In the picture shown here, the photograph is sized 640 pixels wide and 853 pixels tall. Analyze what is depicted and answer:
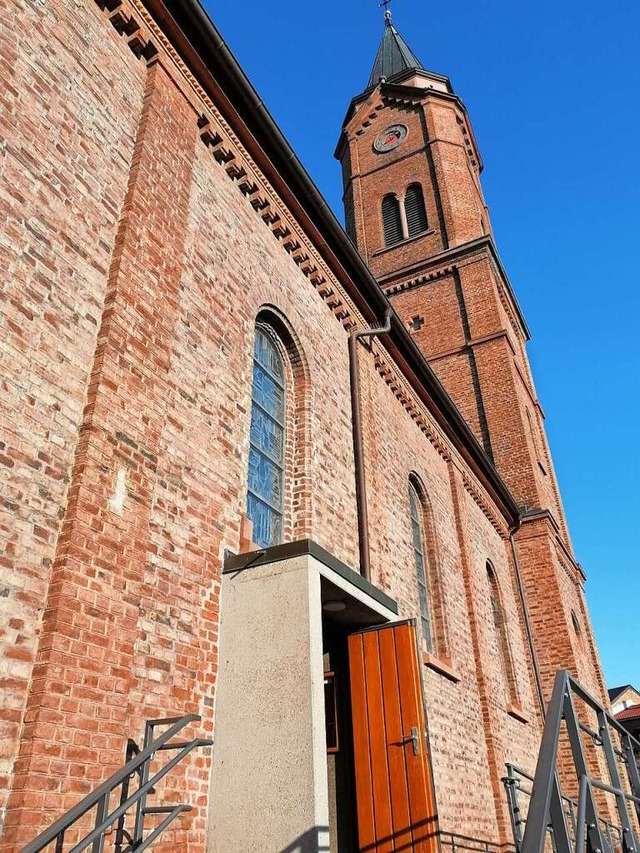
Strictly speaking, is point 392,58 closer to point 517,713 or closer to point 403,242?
point 403,242

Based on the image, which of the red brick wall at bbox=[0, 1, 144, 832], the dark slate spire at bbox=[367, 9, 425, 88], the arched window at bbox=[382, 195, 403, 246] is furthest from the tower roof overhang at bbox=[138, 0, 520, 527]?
the dark slate spire at bbox=[367, 9, 425, 88]

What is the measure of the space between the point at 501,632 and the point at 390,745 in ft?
29.2

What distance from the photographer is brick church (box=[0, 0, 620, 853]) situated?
4004mm

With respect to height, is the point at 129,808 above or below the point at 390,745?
below

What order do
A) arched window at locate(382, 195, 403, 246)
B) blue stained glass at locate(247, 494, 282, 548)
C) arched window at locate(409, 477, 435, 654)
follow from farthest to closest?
arched window at locate(382, 195, 403, 246)
arched window at locate(409, 477, 435, 654)
blue stained glass at locate(247, 494, 282, 548)

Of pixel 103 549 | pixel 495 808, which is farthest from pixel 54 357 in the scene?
pixel 495 808

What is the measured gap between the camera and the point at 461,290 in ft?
66.9

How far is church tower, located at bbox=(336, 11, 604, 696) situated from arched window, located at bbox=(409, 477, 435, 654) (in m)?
5.88

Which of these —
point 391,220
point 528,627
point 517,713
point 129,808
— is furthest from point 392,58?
point 129,808

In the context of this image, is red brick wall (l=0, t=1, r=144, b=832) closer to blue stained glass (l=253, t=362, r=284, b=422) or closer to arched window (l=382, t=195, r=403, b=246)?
blue stained glass (l=253, t=362, r=284, b=422)

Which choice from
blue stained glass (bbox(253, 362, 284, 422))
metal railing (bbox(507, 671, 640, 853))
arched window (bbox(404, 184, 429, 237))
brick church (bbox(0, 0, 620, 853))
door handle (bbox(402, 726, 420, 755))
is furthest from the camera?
arched window (bbox(404, 184, 429, 237))

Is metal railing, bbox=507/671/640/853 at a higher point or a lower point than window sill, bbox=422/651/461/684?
lower

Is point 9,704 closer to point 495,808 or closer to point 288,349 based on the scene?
point 288,349

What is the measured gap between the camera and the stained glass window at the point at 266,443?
22.5 feet
